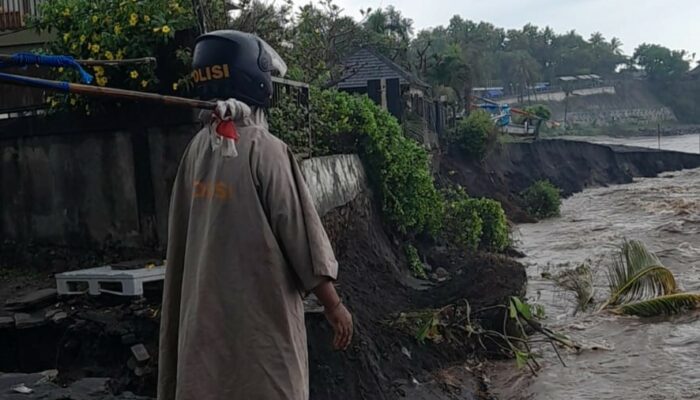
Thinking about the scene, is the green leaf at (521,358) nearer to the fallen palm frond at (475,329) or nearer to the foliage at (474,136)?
the fallen palm frond at (475,329)

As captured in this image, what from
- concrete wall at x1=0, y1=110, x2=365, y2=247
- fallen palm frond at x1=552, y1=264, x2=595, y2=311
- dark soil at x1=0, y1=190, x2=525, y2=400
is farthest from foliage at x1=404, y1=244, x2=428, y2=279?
concrete wall at x1=0, y1=110, x2=365, y2=247

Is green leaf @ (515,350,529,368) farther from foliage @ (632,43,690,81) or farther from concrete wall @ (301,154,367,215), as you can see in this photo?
foliage @ (632,43,690,81)

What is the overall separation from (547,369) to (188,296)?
20.2 feet

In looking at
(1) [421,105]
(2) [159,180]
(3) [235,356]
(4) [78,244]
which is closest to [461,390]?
(2) [159,180]

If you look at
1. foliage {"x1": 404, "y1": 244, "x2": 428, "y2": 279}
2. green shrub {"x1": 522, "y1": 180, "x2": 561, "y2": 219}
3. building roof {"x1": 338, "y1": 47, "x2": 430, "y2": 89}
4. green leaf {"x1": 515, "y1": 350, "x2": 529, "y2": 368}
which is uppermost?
building roof {"x1": 338, "y1": 47, "x2": 430, "y2": 89}

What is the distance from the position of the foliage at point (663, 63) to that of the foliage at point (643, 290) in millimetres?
83771

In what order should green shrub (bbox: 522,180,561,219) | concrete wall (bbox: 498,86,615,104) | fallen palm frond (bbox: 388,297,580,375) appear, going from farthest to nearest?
concrete wall (bbox: 498,86,615,104) < green shrub (bbox: 522,180,561,219) < fallen palm frond (bbox: 388,297,580,375)

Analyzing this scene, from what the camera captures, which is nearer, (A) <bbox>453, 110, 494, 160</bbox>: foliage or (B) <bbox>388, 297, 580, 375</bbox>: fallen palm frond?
(B) <bbox>388, 297, 580, 375</bbox>: fallen palm frond

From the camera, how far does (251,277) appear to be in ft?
9.40

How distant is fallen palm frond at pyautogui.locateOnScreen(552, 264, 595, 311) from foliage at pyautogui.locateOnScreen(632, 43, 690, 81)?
267ft

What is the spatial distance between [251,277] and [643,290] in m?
9.45

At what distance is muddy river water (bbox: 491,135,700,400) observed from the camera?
25.1ft

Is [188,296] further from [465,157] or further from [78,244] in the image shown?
[465,157]

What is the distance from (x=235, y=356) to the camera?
112 inches
